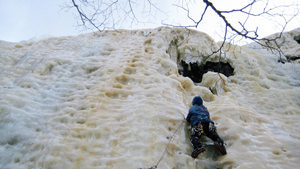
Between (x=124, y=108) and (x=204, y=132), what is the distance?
163 centimetres

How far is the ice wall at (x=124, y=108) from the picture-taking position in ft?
9.79

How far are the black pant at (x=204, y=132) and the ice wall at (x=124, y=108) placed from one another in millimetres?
202

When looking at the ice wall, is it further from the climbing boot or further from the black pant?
the black pant

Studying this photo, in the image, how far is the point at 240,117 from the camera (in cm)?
422

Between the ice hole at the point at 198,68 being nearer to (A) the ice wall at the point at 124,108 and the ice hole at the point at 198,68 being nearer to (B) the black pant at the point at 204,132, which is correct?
(A) the ice wall at the point at 124,108

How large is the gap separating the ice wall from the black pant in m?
0.20

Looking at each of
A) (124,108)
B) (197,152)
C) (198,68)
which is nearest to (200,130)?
(197,152)

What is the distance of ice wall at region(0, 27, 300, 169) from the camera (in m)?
2.98

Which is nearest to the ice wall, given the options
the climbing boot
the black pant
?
the climbing boot

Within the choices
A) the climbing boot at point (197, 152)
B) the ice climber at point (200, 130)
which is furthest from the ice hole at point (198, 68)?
the climbing boot at point (197, 152)

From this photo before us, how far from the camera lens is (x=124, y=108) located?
3957 mm

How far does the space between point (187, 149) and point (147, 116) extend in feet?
3.08

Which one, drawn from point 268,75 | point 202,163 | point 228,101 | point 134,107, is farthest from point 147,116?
point 268,75

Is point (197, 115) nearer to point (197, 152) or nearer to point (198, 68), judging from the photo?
point (197, 152)
